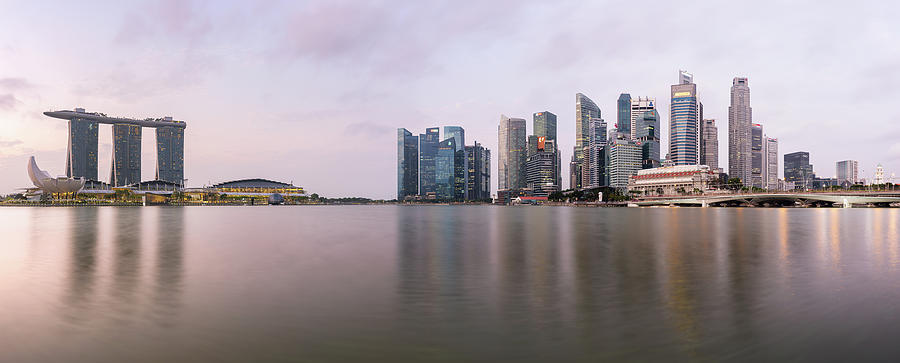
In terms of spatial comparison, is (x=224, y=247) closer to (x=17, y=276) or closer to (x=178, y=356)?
(x=17, y=276)

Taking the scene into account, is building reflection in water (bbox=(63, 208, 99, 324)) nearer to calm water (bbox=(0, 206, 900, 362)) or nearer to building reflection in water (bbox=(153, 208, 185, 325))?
calm water (bbox=(0, 206, 900, 362))

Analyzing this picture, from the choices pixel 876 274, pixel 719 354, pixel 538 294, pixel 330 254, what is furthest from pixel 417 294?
pixel 876 274

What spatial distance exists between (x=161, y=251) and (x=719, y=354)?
3674 centimetres

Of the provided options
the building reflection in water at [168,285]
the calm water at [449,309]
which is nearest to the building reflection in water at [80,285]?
the calm water at [449,309]

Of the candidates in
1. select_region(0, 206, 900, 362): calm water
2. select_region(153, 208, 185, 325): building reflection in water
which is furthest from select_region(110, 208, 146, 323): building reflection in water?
select_region(153, 208, 185, 325): building reflection in water

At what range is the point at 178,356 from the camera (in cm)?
1005

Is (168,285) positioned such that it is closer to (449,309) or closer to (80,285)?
(80,285)

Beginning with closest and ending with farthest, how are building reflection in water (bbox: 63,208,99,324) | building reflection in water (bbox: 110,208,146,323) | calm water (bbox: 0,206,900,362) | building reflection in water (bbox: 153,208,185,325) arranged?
calm water (bbox: 0,206,900,362) < building reflection in water (bbox: 153,208,185,325) < building reflection in water (bbox: 63,208,99,324) < building reflection in water (bbox: 110,208,146,323)

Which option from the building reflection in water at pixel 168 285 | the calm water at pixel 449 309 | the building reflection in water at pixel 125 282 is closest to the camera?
the calm water at pixel 449 309

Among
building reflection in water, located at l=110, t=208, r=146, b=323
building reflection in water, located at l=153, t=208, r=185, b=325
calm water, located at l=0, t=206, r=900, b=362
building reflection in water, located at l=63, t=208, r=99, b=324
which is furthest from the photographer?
building reflection in water, located at l=110, t=208, r=146, b=323

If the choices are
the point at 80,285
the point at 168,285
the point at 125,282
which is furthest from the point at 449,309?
the point at 80,285

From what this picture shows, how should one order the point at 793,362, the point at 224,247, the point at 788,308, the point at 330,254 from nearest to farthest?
the point at 793,362, the point at 788,308, the point at 330,254, the point at 224,247

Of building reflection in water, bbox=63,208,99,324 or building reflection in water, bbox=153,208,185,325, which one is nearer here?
building reflection in water, bbox=153,208,185,325

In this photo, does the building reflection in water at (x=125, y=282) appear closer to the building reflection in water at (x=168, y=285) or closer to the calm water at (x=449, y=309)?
the calm water at (x=449, y=309)
